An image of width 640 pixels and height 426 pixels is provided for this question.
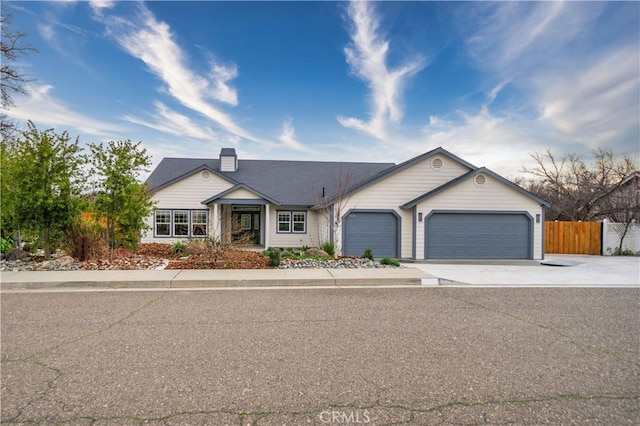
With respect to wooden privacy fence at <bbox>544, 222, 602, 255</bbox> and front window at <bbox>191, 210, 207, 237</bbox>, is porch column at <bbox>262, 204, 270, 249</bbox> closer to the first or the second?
front window at <bbox>191, 210, 207, 237</bbox>

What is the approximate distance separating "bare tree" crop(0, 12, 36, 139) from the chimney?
10204 mm

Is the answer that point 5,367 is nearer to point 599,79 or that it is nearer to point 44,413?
point 44,413

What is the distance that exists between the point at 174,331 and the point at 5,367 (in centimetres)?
190

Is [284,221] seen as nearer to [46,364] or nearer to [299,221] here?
[299,221]

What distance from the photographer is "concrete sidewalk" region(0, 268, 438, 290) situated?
8805mm

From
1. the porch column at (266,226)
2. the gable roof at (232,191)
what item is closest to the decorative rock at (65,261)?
the gable roof at (232,191)

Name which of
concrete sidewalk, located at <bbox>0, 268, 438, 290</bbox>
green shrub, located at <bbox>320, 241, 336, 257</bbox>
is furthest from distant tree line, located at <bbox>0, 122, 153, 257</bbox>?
green shrub, located at <bbox>320, 241, 336, 257</bbox>

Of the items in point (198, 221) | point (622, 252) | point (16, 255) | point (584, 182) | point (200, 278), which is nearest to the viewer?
point (200, 278)

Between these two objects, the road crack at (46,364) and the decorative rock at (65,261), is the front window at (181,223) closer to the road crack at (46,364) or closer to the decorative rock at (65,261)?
the decorative rock at (65,261)

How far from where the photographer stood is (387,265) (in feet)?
41.0

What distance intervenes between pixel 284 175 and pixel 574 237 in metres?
18.3

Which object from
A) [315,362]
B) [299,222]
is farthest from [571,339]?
[299,222]

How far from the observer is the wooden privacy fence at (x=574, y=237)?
20.2 meters

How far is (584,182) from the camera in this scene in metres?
25.9
